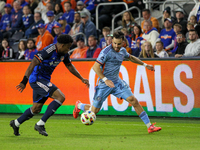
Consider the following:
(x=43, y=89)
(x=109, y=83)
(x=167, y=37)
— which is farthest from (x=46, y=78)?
(x=167, y=37)

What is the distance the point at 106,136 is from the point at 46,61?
1983mm

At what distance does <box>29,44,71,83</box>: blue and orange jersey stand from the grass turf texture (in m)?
1.25

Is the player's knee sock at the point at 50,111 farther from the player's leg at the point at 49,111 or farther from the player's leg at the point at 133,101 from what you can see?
the player's leg at the point at 133,101

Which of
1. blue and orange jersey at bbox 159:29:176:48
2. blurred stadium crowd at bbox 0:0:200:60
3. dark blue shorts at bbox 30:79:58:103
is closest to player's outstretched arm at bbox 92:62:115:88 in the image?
dark blue shorts at bbox 30:79:58:103

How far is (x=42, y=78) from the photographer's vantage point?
24.0 feet

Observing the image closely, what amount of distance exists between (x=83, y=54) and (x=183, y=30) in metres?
3.68

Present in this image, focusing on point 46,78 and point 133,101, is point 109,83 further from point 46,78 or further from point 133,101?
point 46,78

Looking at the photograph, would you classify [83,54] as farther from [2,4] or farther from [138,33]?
[2,4]

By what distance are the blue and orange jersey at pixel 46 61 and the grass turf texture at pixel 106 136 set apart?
1.25 m

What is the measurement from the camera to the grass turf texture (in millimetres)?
6160

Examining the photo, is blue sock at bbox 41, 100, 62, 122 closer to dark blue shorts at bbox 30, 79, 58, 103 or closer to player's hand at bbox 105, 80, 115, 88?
dark blue shorts at bbox 30, 79, 58, 103

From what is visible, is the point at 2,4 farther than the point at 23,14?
Yes

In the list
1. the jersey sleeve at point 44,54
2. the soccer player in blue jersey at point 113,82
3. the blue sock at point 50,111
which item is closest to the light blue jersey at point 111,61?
the soccer player in blue jersey at point 113,82

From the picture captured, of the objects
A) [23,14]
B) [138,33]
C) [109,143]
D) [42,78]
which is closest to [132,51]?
[138,33]
